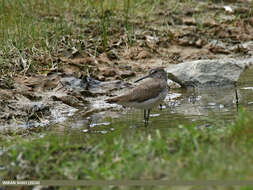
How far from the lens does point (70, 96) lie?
10164mm

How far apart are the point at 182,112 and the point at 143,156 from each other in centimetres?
375

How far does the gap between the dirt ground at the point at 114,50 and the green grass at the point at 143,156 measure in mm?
3409

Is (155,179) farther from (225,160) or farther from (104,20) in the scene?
(104,20)

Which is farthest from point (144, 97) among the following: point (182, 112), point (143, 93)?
point (182, 112)

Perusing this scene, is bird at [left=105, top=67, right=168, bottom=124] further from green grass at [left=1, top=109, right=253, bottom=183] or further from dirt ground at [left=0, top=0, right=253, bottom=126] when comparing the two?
green grass at [left=1, top=109, right=253, bottom=183]

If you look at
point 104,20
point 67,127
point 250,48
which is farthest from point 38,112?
point 250,48

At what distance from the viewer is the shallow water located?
26.7 ft

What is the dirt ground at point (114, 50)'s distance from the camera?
10055 mm

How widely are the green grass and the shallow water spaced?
5.30 feet

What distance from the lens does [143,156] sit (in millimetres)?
5355

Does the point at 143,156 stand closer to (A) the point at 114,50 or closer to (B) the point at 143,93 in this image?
(B) the point at 143,93

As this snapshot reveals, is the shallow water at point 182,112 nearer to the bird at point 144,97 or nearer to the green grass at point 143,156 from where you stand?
the bird at point 144,97

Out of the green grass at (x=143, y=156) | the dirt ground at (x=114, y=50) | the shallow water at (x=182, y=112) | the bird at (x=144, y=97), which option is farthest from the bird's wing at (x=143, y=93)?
the green grass at (x=143, y=156)

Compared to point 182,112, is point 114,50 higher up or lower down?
higher up
